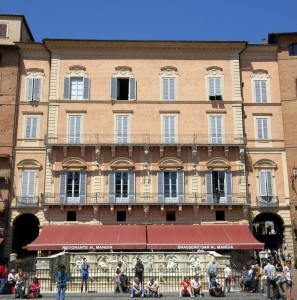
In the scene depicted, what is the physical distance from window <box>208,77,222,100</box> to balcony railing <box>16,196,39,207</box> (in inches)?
604

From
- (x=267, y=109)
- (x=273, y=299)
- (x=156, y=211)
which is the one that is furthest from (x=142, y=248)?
(x=267, y=109)

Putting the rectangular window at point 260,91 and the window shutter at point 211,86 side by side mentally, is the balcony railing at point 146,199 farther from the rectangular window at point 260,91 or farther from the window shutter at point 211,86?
the window shutter at point 211,86

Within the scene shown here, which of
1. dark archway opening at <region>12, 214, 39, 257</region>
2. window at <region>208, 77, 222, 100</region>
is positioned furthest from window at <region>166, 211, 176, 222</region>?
dark archway opening at <region>12, 214, 39, 257</region>

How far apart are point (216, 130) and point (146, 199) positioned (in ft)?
24.8

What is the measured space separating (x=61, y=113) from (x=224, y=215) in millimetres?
14435

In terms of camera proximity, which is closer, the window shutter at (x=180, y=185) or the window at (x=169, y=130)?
the window shutter at (x=180, y=185)

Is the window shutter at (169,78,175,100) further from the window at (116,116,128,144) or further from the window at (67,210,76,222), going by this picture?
the window at (67,210,76,222)

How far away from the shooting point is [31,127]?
34688 mm

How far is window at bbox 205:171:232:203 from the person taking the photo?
33031 millimetres

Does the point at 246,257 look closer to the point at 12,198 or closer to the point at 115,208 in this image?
the point at 115,208

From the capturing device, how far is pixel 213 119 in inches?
1372

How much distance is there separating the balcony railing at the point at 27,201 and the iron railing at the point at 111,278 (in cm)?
1007

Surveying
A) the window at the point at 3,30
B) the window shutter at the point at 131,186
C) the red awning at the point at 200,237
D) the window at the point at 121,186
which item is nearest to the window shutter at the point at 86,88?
the window at the point at 121,186

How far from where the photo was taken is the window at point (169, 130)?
3419 cm
